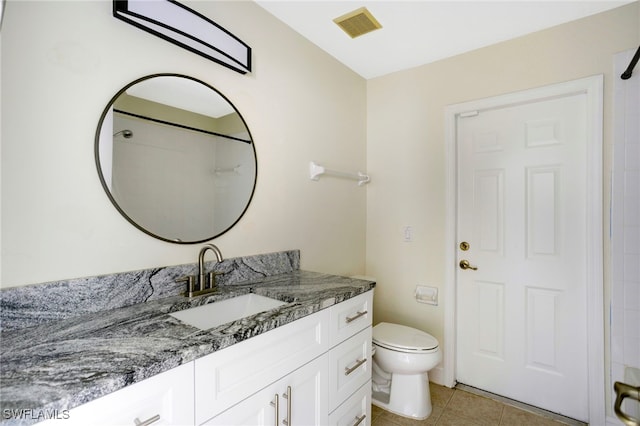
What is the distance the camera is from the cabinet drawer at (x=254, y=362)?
2.93ft

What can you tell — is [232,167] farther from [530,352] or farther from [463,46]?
[530,352]

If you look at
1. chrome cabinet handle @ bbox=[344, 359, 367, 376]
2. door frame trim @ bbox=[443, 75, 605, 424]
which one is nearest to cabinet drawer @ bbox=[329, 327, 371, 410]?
chrome cabinet handle @ bbox=[344, 359, 367, 376]

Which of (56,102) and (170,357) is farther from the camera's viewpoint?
(56,102)

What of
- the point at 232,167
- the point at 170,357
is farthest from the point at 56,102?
the point at 170,357

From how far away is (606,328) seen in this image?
1.79 m

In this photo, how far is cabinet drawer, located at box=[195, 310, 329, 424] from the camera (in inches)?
35.1

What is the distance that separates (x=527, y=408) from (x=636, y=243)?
127 cm

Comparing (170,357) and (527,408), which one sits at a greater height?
(170,357)

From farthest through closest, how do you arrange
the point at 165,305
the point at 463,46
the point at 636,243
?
the point at 463,46 < the point at 636,243 < the point at 165,305

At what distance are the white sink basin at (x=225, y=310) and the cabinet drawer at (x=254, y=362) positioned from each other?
19 centimetres

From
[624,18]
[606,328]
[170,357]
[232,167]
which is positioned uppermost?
[624,18]

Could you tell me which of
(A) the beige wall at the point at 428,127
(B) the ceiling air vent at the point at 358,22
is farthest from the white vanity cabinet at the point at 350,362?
(B) the ceiling air vent at the point at 358,22

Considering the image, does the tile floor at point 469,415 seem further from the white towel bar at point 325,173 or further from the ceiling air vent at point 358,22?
the ceiling air vent at point 358,22

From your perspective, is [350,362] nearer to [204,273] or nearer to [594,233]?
[204,273]
